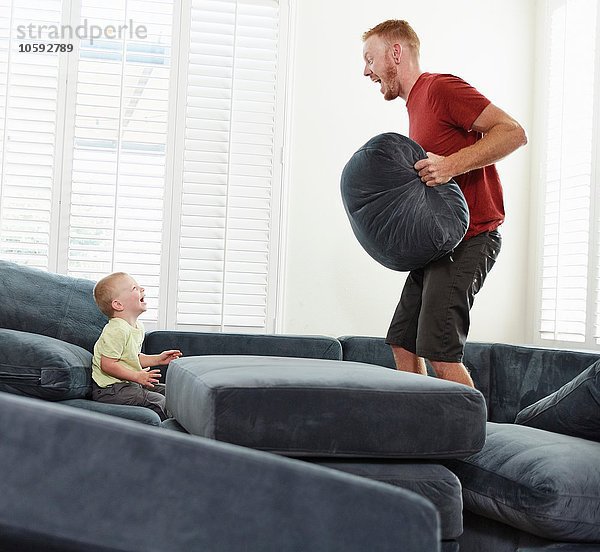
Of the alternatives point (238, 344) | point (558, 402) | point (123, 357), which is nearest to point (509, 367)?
point (558, 402)

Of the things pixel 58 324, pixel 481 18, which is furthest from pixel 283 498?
pixel 481 18

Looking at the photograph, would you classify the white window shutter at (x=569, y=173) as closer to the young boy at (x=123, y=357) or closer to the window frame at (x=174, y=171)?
the window frame at (x=174, y=171)

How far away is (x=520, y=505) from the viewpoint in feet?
5.25

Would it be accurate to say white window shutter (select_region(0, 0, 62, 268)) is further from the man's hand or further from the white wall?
the man's hand

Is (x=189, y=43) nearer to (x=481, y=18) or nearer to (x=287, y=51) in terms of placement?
(x=287, y=51)

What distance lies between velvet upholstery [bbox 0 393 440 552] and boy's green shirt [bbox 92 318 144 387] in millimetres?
2063

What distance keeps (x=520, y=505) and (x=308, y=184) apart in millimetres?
2431

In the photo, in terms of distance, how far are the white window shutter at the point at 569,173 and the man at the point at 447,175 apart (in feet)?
3.91

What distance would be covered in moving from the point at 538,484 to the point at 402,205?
0.98 metres

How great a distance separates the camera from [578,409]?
193 centimetres

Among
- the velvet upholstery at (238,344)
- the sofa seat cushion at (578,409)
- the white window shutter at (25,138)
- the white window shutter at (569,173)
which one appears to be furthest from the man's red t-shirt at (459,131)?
the white window shutter at (25,138)

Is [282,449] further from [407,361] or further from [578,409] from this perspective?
[407,361]

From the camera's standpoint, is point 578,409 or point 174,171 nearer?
point 578,409

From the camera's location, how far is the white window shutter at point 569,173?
3598 millimetres
